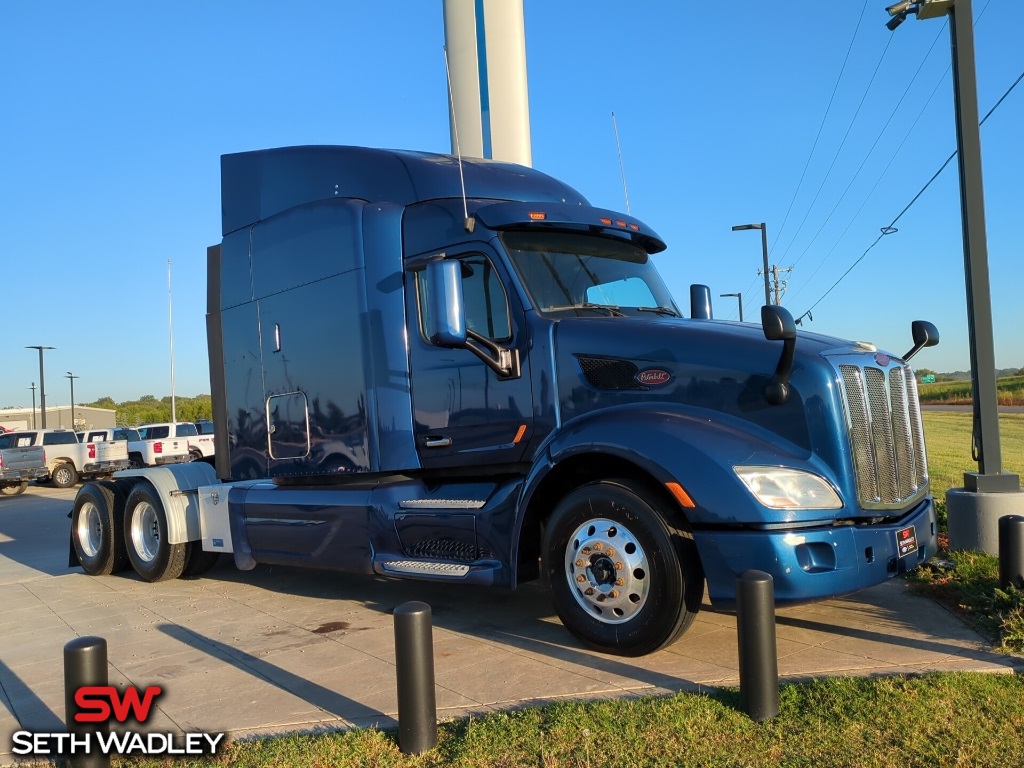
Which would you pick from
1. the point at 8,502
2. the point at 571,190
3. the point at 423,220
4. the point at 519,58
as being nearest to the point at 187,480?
the point at 423,220

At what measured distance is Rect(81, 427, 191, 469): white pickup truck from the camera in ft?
84.5

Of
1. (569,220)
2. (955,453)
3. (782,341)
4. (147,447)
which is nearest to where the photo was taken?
(782,341)

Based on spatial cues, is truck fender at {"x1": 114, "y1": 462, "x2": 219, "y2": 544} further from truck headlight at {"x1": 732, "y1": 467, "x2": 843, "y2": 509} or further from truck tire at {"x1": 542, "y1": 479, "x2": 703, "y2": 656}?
truck headlight at {"x1": 732, "y1": 467, "x2": 843, "y2": 509}

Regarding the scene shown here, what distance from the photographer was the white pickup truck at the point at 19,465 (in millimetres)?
23541

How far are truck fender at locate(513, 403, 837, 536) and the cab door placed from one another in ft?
2.47

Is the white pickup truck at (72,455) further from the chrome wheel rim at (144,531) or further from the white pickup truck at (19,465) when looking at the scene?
the chrome wheel rim at (144,531)

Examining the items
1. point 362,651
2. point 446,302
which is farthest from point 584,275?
point 362,651

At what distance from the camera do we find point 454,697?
4.64m

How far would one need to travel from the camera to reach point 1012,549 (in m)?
5.54

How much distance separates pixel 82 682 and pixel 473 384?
3145mm

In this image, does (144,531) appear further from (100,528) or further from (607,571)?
(607,571)

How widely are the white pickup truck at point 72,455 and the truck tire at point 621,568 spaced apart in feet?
77.2

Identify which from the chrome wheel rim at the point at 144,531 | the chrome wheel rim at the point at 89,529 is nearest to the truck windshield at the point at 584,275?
the chrome wheel rim at the point at 144,531

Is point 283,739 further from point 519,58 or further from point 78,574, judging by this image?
point 519,58
